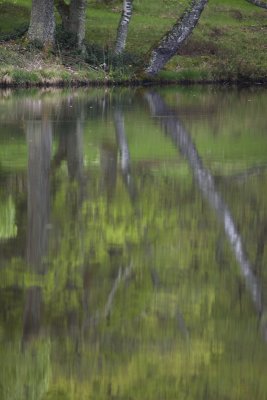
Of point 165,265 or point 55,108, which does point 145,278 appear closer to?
point 165,265

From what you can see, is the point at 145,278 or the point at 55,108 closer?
the point at 145,278

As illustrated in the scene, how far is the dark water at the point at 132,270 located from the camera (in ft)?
26.2

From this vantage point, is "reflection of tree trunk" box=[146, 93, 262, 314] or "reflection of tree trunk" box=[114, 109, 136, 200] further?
"reflection of tree trunk" box=[114, 109, 136, 200]

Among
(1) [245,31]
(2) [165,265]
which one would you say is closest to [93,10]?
(1) [245,31]

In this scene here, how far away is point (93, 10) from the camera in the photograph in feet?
197

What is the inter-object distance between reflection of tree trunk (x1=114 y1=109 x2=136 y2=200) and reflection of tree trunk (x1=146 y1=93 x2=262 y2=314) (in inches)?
42.7

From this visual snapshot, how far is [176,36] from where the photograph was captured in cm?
4603

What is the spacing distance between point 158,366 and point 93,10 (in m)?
53.4

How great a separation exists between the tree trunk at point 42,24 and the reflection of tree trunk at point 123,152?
14.7 m

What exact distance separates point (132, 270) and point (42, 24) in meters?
36.2

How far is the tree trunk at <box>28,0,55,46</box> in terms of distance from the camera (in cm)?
4572

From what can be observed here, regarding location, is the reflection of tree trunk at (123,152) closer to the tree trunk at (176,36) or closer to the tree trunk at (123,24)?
the tree trunk at (176,36)

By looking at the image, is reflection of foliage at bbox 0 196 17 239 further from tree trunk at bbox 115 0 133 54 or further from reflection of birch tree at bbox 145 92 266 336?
tree trunk at bbox 115 0 133 54

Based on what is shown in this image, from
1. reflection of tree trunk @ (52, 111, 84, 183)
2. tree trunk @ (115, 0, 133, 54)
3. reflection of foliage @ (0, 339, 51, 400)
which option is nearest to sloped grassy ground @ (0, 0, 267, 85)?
tree trunk @ (115, 0, 133, 54)
